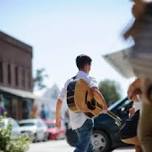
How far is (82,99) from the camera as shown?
8133 mm

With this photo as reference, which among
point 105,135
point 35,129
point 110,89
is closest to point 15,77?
point 35,129

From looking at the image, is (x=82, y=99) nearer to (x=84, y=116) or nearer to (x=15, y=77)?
(x=84, y=116)

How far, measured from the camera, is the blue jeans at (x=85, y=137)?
8.09m

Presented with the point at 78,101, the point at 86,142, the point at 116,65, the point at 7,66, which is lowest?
the point at 86,142

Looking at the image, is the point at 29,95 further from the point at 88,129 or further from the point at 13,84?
the point at 88,129

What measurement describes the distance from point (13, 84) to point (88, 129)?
4100cm

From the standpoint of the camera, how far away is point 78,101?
26.7ft

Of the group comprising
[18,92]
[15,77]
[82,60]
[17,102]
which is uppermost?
[15,77]

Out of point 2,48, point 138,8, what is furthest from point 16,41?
point 138,8

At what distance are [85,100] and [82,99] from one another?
48mm

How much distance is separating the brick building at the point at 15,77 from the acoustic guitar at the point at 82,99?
115 feet

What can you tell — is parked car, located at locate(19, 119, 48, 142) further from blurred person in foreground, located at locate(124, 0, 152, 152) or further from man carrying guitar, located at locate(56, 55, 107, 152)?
blurred person in foreground, located at locate(124, 0, 152, 152)

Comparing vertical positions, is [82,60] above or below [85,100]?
above

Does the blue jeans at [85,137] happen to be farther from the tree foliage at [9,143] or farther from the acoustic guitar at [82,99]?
the tree foliage at [9,143]
